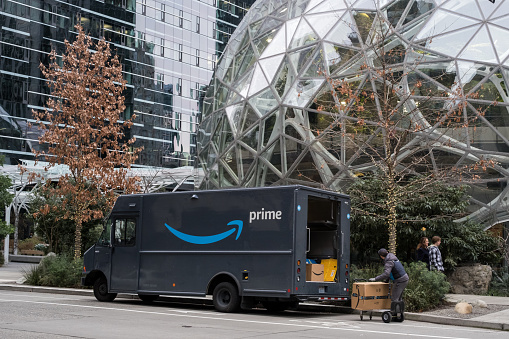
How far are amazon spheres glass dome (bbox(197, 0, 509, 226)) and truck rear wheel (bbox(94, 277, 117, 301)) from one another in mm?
7209

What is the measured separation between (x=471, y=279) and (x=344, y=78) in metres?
7.50

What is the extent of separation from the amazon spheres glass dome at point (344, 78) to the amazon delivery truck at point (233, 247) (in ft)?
14.4

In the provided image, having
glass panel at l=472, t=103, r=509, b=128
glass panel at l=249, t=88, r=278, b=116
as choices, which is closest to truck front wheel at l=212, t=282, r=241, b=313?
glass panel at l=249, t=88, r=278, b=116

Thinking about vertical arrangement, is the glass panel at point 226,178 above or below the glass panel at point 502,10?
below

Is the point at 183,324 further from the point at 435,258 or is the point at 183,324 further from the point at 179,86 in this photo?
the point at 179,86

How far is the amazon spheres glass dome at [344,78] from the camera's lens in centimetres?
2017

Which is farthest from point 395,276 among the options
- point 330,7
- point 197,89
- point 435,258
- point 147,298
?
point 197,89

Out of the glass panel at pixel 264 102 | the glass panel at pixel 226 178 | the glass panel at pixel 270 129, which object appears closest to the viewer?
the glass panel at pixel 270 129

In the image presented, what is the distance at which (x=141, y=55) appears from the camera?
68.6 metres

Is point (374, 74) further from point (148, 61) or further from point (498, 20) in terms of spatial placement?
point (148, 61)

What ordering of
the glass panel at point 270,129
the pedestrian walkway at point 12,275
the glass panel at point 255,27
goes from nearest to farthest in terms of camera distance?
the glass panel at point 270,129, the pedestrian walkway at point 12,275, the glass panel at point 255,27

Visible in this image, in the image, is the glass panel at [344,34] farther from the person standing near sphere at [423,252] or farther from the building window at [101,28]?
the building window at [101,28]

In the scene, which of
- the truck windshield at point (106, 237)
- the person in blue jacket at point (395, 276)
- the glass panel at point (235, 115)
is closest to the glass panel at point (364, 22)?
the glass panel at point (235, 115)

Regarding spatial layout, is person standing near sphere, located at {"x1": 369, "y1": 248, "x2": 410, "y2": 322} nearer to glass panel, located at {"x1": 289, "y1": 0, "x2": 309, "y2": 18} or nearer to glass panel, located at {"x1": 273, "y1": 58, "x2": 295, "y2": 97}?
glass panel, located at {"x1": 273, "y1": 58, "x2": 295, "y2": 97}
